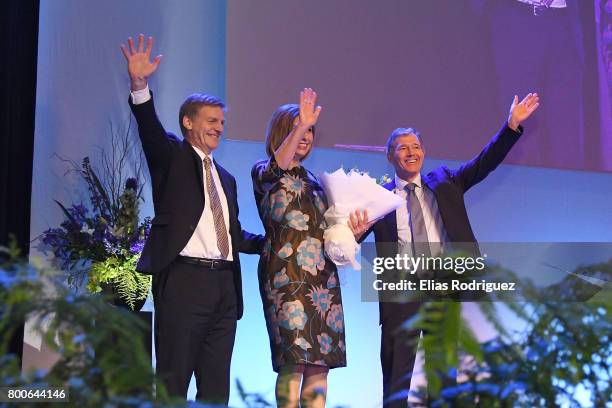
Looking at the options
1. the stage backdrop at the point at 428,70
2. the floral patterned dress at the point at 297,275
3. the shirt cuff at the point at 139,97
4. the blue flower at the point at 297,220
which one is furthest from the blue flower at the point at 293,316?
the stage backdrop at the point at 428,70

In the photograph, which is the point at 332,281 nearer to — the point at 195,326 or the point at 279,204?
the point at 279,204

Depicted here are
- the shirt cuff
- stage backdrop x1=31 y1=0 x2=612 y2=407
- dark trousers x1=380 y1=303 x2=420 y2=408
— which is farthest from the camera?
stage backdrop x1=31 y1=0 x2=612 y2=407

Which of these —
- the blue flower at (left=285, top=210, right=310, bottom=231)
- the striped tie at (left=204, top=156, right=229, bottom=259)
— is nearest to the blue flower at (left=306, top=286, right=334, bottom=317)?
the blue flower at (left=285, top=210, right=310, bottom=231)

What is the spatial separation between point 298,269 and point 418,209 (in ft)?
2.48

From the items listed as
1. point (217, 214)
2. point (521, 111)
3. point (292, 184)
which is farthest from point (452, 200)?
point (217, 214)

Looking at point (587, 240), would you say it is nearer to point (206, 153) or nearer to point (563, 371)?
point (206, 153)

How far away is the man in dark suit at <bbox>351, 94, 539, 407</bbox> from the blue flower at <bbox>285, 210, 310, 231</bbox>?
0.51m

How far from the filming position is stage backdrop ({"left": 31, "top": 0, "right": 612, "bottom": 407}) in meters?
3.74

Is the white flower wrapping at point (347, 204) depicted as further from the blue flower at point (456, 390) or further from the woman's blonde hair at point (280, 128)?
the blue flower at point (456, 390)

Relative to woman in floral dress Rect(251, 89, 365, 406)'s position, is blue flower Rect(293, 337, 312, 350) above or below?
below

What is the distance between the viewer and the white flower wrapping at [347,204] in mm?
2793

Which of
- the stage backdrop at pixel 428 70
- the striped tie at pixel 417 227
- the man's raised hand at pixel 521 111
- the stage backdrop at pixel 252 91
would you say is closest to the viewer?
the striped tie at pixel 417 227

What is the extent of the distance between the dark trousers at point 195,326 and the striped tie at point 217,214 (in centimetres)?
8

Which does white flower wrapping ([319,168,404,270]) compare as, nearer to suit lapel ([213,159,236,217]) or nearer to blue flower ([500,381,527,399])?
suit lapel ([213,159,236,217])
